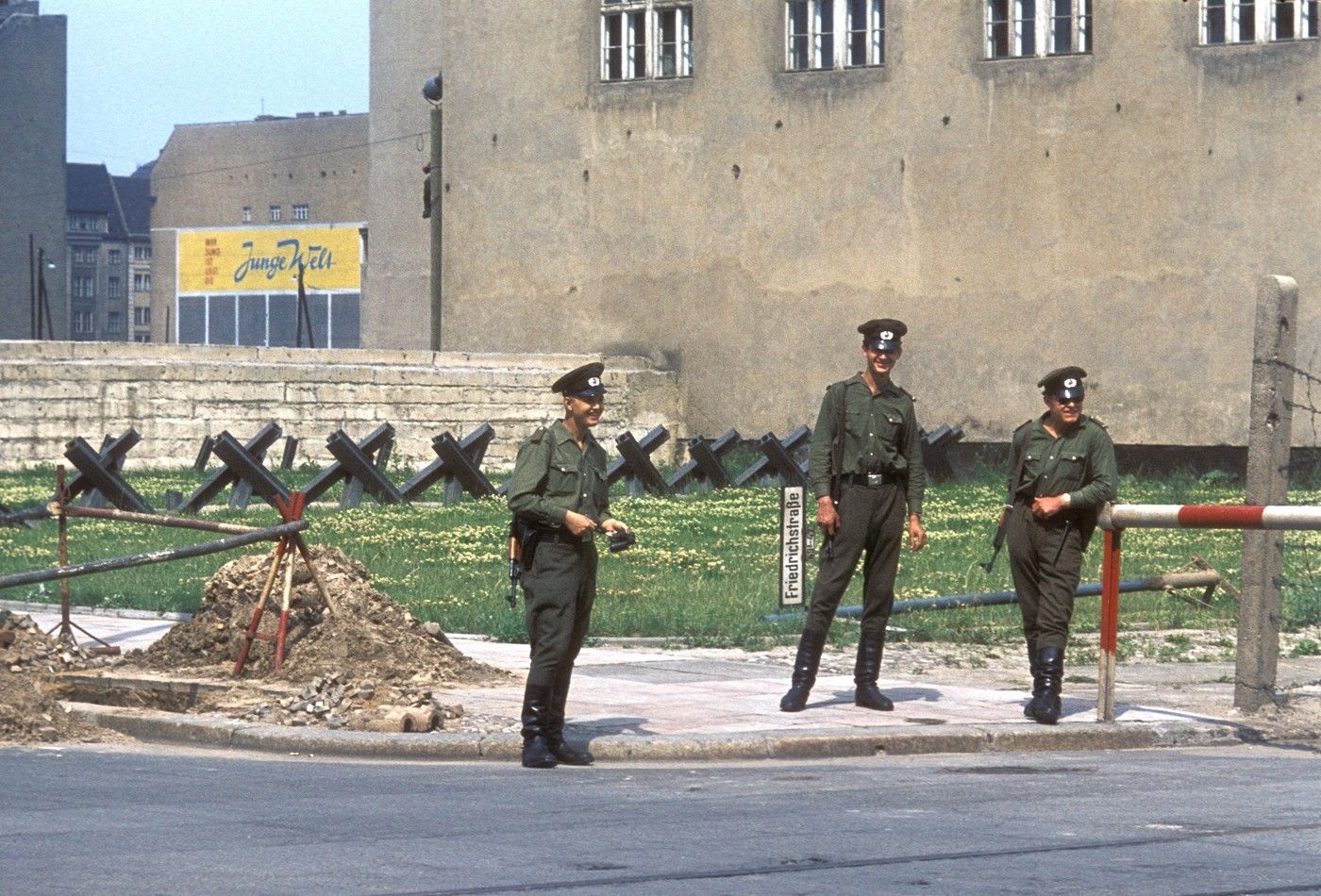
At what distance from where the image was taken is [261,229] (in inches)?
4250

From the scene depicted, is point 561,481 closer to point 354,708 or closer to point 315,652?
point 354,708

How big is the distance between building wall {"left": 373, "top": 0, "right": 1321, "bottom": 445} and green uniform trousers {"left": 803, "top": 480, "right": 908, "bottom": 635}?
24.4 m

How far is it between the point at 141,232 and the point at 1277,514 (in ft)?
471

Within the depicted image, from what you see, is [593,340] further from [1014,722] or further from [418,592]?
[1014,722]

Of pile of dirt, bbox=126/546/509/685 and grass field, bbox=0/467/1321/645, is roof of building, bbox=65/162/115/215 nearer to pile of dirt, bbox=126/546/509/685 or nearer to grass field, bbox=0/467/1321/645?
grass field, bbox=0/467/1321/645

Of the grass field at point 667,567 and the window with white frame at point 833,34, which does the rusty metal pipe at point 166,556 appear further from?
the window with white frame at point 833,34

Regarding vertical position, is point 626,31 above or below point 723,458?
above

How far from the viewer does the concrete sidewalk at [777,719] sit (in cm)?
1062

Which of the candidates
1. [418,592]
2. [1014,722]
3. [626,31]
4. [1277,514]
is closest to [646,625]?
[418,592]

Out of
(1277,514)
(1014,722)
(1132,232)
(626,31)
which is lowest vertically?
(1014,722)

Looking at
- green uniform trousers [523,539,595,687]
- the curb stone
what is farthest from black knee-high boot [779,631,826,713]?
green uniform trousers [523,539,595,687]

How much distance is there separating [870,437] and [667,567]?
8852mm

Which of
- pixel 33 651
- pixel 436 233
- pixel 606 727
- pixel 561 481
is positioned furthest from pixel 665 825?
pixel 436 233

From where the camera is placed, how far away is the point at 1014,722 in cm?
1123
